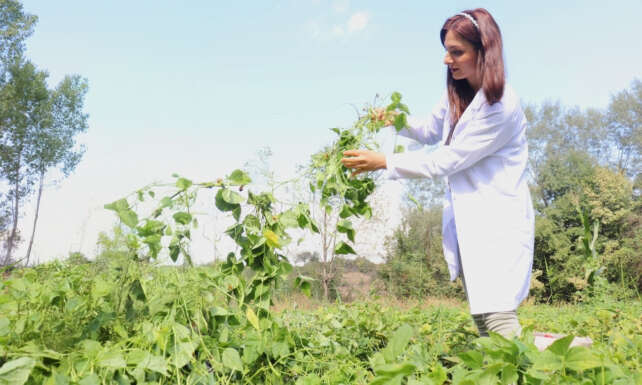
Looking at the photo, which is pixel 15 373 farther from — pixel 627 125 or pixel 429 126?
pixel 627 125

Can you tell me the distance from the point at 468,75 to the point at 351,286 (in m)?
9.23

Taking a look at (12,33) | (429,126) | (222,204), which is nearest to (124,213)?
(222,204)

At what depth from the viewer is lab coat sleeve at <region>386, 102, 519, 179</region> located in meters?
1.82

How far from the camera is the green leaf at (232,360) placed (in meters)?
1.50

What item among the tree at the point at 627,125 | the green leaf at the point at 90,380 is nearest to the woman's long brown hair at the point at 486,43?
the green leaf at the point at 90,380

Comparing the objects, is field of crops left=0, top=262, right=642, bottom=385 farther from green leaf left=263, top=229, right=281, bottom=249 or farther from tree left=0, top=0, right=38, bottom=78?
tree left=0, top=0, right=38, bottom=78

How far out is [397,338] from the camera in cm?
118

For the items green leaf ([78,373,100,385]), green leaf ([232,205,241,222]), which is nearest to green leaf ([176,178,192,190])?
green leaf ([232,205,241,222])

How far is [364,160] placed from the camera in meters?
1.84

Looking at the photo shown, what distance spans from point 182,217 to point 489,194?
1.20 m

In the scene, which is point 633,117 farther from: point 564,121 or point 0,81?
point 0,81

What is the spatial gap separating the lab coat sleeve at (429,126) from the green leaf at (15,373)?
6.00ft

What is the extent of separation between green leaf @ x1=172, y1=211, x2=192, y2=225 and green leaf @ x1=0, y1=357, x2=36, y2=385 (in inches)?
23.9

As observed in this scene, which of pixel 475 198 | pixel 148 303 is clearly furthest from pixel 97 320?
pixel 475 198
